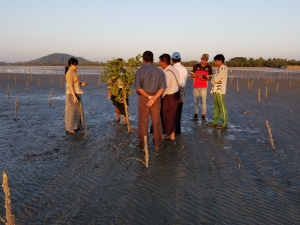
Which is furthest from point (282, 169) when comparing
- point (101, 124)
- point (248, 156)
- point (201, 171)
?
point (101, 124)

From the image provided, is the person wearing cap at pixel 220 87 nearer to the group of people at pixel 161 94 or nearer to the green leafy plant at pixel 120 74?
the group of people at pixel 161 94

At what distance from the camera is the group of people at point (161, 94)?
6.11 metres

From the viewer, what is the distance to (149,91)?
6.13 metres

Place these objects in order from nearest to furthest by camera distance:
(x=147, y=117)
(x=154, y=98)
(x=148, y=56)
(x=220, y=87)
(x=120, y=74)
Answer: (x=154, y=98)
(x=148, y=56)
(x=147, y=117)
(x=120, y=74)
(x=220, y=87)

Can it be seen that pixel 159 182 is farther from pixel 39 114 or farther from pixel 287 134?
pixel 39 114

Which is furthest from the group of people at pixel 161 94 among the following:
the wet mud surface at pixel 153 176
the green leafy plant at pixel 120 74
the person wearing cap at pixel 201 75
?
the green leafy plant at pixel 120 74

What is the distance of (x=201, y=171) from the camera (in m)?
5.19

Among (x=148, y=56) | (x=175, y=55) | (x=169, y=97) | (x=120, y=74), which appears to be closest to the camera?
(x=148, y=56)

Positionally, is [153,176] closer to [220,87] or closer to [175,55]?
[175,55]

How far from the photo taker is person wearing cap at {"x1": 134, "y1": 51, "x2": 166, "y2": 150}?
606cm

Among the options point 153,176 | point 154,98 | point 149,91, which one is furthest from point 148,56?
point 153,176

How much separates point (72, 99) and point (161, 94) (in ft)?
8.90

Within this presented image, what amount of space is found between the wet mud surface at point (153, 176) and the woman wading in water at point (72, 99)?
1.02ft

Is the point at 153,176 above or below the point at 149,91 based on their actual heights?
below
